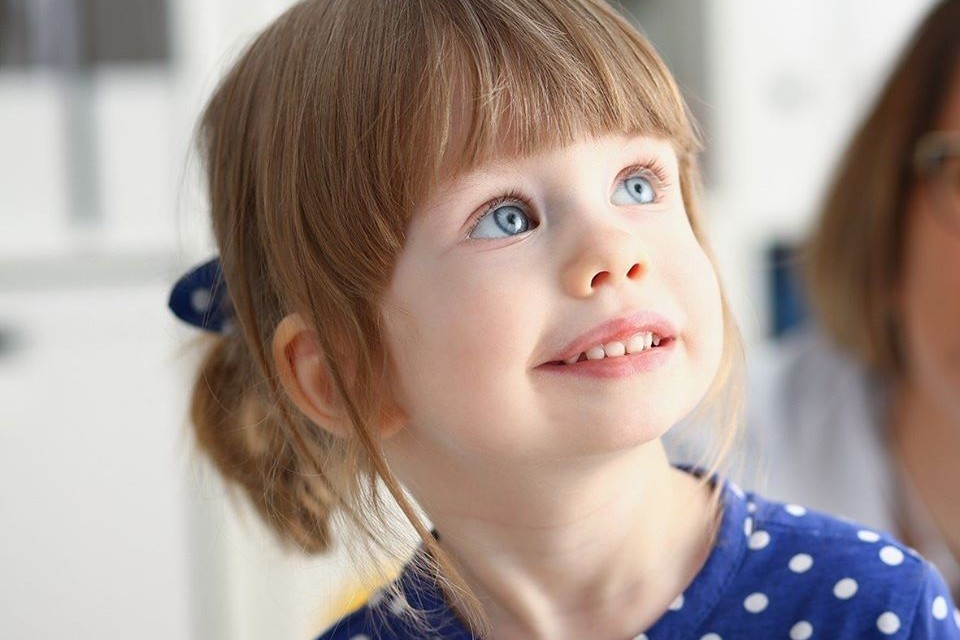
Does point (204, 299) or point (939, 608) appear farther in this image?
point (204, 299)

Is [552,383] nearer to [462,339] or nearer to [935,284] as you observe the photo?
[462,339]

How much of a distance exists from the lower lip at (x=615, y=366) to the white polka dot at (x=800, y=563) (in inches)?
5.8

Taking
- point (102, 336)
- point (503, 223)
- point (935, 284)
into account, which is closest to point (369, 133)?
point (503, 223)

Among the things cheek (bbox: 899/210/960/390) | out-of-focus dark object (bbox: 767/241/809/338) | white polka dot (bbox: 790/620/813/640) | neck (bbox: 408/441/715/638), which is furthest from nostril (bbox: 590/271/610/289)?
out-of-focus dark object (bbox: 767/241/809/338)

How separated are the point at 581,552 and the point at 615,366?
5.1 inches

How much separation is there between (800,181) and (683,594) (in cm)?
156

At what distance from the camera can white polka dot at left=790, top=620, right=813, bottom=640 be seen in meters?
0.59

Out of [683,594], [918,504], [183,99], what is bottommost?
[918,504]

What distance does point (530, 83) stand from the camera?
0.57 metres

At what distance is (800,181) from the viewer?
2072mm

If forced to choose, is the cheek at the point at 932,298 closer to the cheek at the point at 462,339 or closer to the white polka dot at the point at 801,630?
the white polka dot at the point at 801,630

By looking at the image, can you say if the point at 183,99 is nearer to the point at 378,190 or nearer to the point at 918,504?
Answer: the point at 918,504

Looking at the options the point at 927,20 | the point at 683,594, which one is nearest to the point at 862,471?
the point at 927,20

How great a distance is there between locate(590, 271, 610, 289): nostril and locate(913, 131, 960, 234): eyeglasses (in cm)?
55
